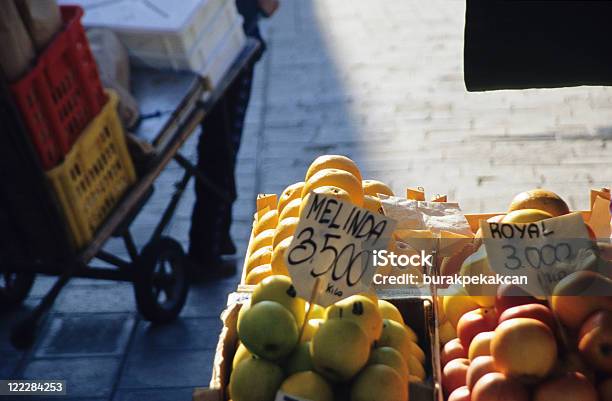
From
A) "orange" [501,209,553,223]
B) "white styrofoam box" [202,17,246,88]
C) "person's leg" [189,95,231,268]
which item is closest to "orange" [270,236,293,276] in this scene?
"orange" [501,209,553,223]

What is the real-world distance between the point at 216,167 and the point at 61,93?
1.31 metres

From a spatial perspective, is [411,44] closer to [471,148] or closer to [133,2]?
[471,148]

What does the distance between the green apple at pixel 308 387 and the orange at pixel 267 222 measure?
0.81 m

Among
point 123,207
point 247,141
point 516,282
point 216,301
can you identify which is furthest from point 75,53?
point 247,141

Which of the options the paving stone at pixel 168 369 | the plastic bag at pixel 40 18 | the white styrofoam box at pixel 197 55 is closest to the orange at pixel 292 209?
the plastic bag at pixel 40 18

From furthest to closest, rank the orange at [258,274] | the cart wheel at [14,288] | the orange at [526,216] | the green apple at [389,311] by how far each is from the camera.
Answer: the cart wheel at [14,288] → the orange at [258,274] → the orange at [526,216] → the green apple at [389,311]

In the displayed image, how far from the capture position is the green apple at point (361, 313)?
2.01m

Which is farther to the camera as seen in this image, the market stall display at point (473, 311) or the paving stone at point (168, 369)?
the paving stone at point (168, 369)

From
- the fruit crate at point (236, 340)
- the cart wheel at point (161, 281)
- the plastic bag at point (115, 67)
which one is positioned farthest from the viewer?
the cart wheel at point (161, 281)

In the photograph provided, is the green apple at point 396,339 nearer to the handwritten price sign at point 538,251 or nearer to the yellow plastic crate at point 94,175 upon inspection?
the handwritten price sign at point 538,251

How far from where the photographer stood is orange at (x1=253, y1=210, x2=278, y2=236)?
8.91 feet

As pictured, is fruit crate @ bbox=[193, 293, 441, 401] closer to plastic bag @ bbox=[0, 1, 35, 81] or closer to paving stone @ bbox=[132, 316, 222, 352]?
plastic bag @ bbox=[0, 1, 35, 81]

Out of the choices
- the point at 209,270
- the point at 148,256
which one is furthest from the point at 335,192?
the point at 209,270

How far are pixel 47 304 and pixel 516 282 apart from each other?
6.73 ft
